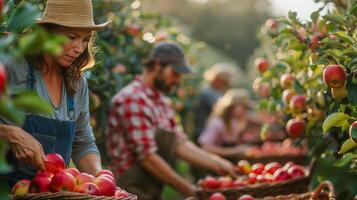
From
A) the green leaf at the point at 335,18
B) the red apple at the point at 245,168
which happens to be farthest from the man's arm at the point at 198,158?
the green leaf at the point at 335,18

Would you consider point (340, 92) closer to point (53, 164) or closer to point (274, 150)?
point (53, 164)

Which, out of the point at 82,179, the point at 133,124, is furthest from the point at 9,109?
the point at 133,124

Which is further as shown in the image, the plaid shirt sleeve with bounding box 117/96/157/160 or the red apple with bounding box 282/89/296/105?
the plaid shirt sleeve with bounding box 117/96/157/160

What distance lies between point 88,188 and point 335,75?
1263mm

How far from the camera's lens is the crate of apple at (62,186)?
100 inches

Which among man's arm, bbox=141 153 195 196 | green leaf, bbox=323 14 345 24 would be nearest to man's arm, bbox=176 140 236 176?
man's arm, bbox=141 153 195 196

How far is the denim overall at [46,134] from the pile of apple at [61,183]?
0.19 m

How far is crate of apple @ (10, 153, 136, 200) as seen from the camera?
2543 millimetres

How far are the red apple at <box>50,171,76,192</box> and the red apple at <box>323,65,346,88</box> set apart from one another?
4.18 ft

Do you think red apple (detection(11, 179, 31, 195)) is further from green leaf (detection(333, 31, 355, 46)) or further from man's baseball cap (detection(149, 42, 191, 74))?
man's baseball cap (detection(149, 42, 191, 74))

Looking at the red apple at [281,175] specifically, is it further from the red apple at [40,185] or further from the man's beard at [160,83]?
the red apple at [40,185]

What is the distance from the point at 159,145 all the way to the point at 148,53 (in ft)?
2.84

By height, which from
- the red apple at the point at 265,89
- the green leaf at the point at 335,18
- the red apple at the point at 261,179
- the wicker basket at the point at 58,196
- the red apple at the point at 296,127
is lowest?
the red apple at the point at 261,179

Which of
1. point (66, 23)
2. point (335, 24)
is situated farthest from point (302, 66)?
point (66, 23)
